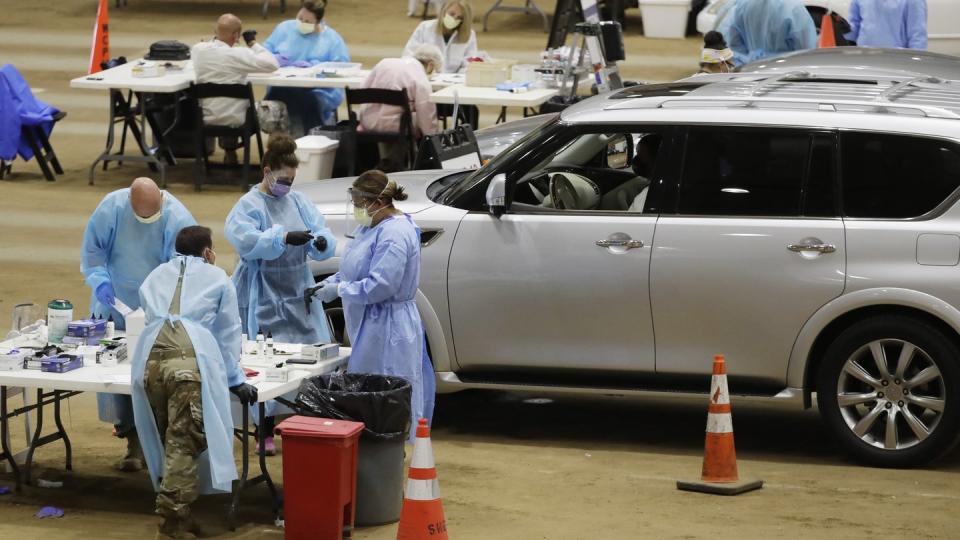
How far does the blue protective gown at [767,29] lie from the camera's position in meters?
15.6

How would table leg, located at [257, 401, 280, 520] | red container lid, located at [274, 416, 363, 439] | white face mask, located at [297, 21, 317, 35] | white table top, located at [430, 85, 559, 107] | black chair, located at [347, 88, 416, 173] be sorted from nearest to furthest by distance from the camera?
red container lid, located at [274, 416, 363, 439] → table leg, located at [257, 401, 280, 520] → black chair, located at [347, 88, 416, 173] → white table top, located at [430, 85, 559, 107] → white face mask, located at [297, 21, 317, 35]

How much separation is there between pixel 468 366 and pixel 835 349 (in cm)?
210

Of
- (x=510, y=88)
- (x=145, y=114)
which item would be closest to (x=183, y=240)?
(x=510, y=88)

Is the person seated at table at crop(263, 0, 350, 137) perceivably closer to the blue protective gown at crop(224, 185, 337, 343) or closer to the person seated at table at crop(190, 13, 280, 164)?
the person seated at table at crop(190, 13, 280, 164)

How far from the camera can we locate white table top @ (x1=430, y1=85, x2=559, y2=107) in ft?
51.7

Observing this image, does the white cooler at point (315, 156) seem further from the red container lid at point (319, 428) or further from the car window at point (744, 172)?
the red container lid at point (319, 428)

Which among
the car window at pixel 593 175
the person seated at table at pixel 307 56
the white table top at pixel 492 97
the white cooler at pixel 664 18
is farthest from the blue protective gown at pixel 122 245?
the white cooler at pixel 664 18

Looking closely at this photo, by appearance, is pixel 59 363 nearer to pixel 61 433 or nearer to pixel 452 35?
pixel 61 433

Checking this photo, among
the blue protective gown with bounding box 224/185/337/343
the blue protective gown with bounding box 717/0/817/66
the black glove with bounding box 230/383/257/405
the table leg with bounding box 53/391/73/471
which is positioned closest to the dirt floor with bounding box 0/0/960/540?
the table leg with bounding box 53/391/73/471

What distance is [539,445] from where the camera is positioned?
31.3 ft

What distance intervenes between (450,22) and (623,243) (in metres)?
8.92

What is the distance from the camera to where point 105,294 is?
8.84m

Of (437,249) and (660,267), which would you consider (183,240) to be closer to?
(437,249)

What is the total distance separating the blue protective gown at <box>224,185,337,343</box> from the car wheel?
2.92m
